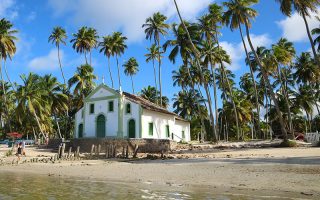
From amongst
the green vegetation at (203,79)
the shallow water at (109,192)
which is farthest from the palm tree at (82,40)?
the shallow water at (109,192)

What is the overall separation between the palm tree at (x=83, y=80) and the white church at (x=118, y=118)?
16.0 meters

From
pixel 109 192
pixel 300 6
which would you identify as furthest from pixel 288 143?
pixel 109 192

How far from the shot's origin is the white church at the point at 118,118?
37.7 m

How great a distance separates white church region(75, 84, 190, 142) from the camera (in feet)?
124

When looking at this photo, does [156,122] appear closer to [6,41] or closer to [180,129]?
[180,129]

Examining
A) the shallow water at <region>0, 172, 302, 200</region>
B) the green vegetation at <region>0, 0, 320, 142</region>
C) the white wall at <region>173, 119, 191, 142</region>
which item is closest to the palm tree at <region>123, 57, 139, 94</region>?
the green vegetation at <region>0, 0, 320, 142</region>

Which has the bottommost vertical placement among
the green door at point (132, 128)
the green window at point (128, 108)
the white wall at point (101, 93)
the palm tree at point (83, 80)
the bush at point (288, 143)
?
the bush at point (288, 143)

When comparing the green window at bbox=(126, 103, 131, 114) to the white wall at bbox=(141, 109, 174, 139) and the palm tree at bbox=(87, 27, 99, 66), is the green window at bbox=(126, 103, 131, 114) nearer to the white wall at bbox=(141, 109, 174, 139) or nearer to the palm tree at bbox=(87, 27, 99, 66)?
the white wall at bbox=(141, 109, 174, 139)

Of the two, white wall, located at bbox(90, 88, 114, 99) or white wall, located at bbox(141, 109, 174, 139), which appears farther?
white wall, located at bbox(90, 88, 114, 99)

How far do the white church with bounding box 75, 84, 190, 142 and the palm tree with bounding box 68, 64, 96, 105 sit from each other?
16.0 meters

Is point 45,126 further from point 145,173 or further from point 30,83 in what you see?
point 145,173

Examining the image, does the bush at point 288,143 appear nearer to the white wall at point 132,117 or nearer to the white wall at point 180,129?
the white wall at point 132,117

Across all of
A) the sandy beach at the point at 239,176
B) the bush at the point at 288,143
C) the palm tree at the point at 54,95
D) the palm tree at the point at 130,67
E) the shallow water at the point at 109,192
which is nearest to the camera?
the shallow water at the point at 109,192

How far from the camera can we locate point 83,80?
190 ft
